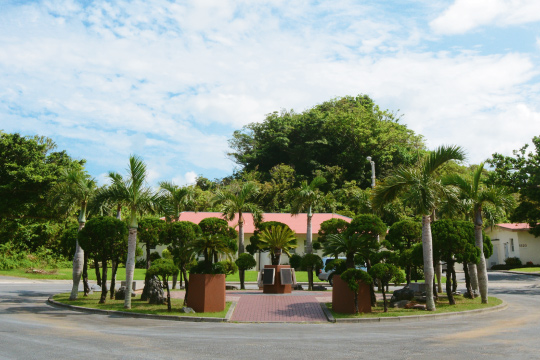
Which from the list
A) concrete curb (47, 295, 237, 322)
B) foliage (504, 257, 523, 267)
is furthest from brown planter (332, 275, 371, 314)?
foliage (504, 257, 523, 267)

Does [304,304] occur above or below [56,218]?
below

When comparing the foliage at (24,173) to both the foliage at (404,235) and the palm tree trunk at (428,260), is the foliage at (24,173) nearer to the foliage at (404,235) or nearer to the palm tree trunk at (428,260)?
the foliage at (404,235)

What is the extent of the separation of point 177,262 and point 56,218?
55.7 ft

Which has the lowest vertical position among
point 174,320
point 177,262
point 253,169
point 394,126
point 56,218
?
point 174,320

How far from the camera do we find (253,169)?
68000 mm

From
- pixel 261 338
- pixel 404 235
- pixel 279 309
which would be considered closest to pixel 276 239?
pixel 404 235

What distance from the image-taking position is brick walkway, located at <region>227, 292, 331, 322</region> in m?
16.6

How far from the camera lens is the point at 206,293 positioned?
17641 millimetres

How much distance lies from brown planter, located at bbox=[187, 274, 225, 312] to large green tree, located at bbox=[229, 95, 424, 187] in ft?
139

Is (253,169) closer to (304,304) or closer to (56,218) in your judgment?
(56,218)

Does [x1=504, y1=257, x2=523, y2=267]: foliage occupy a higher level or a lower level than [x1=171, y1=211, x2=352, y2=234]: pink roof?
lower

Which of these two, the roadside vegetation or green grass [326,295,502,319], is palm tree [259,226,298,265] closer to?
the roadside vegetation

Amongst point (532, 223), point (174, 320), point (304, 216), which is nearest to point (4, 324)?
point (174, 320)

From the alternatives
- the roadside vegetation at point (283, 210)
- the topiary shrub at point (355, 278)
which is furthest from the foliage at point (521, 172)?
the topiary shrub at point (355, 278)
